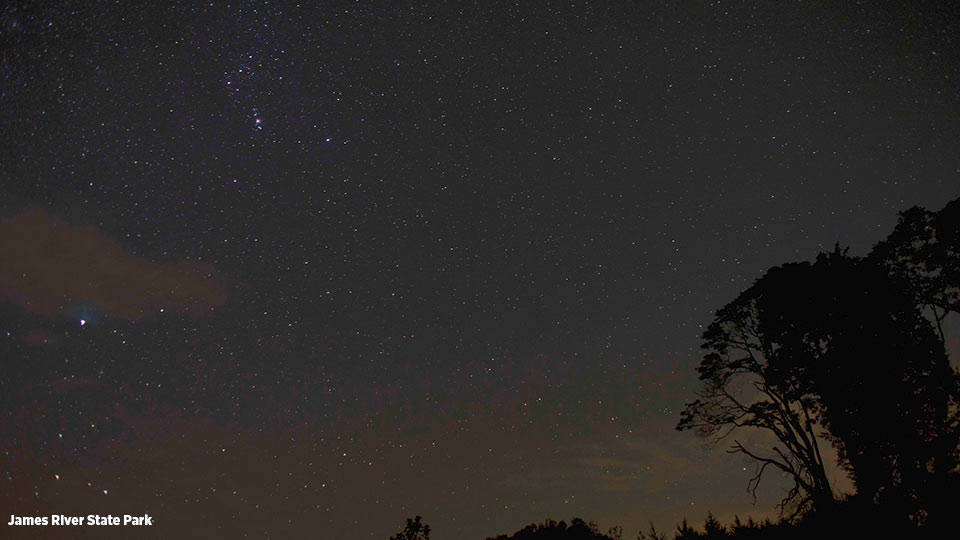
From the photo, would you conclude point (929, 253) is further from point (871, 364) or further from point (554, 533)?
point (554, 533)

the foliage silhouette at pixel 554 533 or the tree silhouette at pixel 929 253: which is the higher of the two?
the tree silhouette at pixel 929 253

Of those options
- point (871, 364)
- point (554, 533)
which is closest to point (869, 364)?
point (871, 364)

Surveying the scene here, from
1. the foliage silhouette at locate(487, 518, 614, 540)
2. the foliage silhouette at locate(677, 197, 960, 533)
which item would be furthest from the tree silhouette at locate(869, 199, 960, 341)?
the foliage silhouette at locate(487, 518, 614, 540)

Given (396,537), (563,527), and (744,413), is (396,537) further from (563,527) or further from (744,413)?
(744,413)

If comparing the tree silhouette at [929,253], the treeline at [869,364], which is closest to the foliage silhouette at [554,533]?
the treeline at [869,364]

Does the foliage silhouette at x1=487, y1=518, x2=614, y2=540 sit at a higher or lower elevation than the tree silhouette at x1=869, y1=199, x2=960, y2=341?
lower

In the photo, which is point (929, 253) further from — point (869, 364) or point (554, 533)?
point (554, 533)

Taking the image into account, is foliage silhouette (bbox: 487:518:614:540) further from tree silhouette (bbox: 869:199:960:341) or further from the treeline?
tree silhouette (bbox: 869:199:960:341)

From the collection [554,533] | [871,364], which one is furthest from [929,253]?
[554,533]

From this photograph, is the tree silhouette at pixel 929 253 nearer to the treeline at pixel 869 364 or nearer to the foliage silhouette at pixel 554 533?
the treeline at pixel 869 364

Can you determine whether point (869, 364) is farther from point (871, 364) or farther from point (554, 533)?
point (554, 533)

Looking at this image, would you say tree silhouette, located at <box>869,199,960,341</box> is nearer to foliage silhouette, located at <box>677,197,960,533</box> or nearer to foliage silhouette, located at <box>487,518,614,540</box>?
foliage silhouette, located at <box>677,197,960,533</box>

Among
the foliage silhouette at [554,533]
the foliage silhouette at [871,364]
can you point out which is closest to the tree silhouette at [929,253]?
the foliage silhouette at [871,364]

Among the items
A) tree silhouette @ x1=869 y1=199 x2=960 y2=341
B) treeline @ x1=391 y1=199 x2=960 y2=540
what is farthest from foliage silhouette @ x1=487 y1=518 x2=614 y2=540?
tree silhouette @ x1=869 y1=199 x2=960 y2=341
